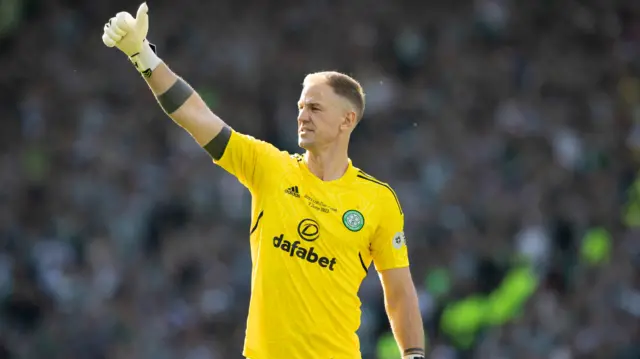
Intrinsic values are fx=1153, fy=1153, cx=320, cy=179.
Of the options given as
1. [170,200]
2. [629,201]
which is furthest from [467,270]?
[170,200]

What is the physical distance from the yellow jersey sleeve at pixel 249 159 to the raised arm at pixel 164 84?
0.04m

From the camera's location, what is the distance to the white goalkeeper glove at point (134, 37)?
4.71 meters

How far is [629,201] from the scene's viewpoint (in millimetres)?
13445

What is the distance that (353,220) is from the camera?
17.2 ft

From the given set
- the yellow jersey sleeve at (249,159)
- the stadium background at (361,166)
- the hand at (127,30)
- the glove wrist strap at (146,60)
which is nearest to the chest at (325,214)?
the yellow jersey sleeve at (249,159)

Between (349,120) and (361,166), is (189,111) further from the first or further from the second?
(361,166)

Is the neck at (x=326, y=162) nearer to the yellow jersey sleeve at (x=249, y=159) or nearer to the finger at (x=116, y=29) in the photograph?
the yellow jersey sleeve at (x=249, y=159)

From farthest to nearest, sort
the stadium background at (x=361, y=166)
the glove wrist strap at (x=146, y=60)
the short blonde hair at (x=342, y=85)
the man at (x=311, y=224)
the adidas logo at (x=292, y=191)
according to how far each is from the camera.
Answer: the stadium background at (x=361, y=166), the short blonde hair at (x=342, y=85), the adidas logo at (x=292, y=191), the man at (x=311, y=224), the glove wrist strap at (x=146, y=60)

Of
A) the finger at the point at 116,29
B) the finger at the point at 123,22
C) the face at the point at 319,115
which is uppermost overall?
the face at the point at 319,115

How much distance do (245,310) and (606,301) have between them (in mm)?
3888

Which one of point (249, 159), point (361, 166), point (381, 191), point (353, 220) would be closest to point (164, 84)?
point (249, 159)

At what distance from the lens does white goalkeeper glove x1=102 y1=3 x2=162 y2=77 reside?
4715mm

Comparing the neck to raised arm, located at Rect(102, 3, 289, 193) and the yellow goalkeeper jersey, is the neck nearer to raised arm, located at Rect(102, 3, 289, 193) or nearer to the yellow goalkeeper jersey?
the yellow goalkeeper jersey

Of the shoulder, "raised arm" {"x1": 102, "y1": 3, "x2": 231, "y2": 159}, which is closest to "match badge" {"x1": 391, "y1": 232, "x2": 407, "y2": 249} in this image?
the shoulder
